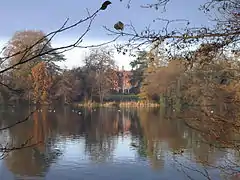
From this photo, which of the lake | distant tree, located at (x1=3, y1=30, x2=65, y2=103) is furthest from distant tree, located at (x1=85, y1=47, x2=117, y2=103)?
distant tree, located at (x1=3, y1=30, x2=65, y2=103)

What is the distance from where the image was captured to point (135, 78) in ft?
104

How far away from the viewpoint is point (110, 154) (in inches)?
412

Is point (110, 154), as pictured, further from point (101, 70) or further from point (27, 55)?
point (101, 70)

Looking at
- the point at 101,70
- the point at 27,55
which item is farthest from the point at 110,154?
the point at 101,70

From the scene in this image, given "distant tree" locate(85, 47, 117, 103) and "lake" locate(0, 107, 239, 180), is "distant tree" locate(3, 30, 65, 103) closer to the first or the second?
"lake" locate(0, 107, 239, 180)

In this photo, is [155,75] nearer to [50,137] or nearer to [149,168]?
[50,137]

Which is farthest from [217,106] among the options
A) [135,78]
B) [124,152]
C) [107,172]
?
[135,78]

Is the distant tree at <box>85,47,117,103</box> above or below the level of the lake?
above

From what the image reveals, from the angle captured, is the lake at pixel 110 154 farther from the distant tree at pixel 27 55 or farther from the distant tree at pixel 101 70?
the distant tree at pixel 101 70

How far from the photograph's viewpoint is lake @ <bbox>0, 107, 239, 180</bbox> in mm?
8523

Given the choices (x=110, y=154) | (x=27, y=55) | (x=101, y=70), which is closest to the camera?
(x=27, y=55)

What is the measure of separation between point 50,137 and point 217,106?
1079cm

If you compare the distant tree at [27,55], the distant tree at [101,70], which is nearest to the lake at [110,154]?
the distant tree at [27,55]

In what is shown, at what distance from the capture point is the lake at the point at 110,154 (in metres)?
8.52
